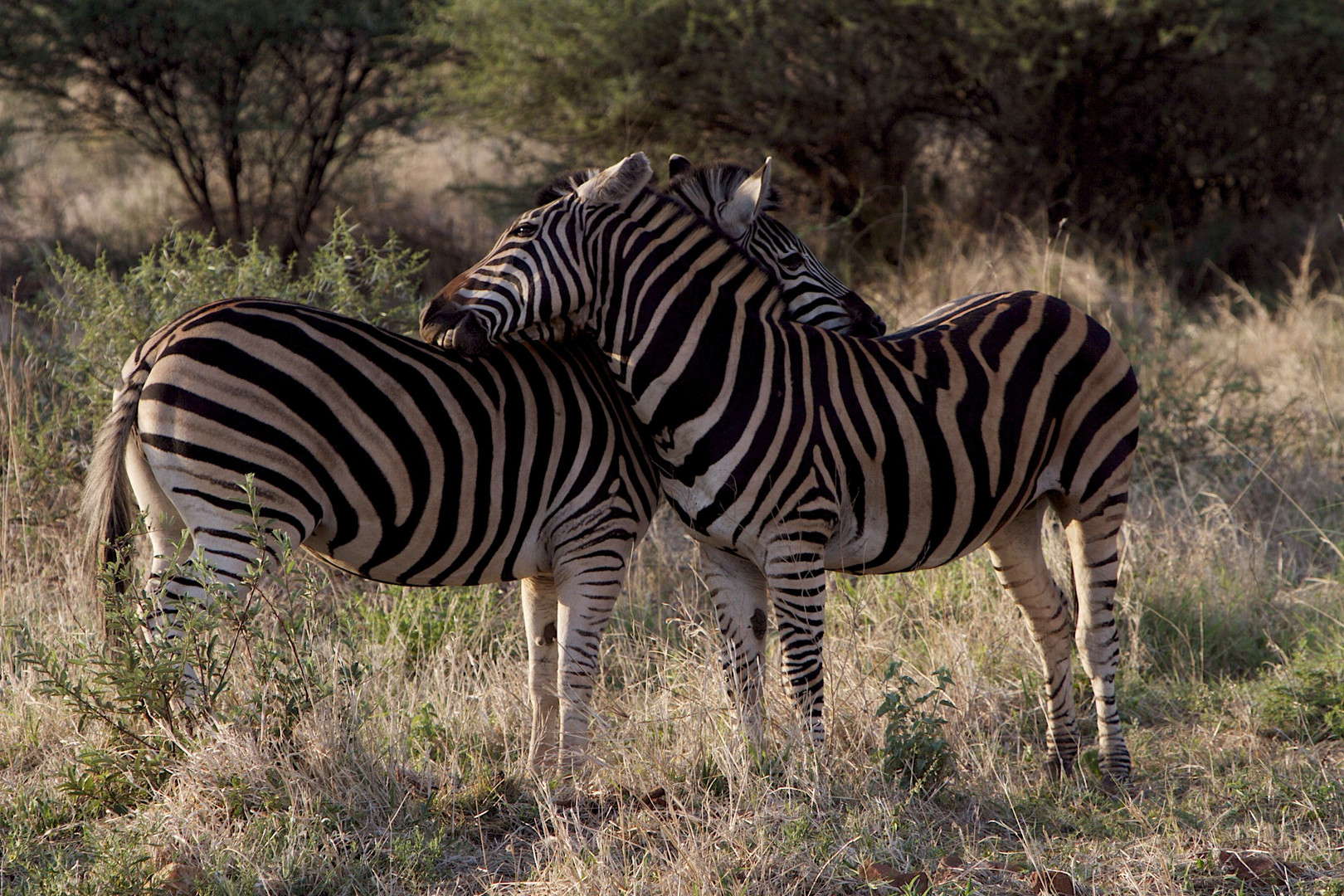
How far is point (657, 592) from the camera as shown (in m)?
5.65

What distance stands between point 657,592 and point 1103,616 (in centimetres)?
219

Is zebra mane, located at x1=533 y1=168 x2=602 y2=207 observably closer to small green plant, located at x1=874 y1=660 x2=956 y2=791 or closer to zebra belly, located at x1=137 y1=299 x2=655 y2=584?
zebra belly, located at x1=137 y1=299 x2=655 y2=584

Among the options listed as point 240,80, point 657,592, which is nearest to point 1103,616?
point 657,592

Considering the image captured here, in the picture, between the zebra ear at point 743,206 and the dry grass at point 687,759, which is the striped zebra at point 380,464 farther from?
the zebra ear at point 743,206

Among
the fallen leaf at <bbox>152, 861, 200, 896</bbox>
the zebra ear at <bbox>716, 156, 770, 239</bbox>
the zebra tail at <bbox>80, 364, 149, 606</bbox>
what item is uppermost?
the zebra ear at <bbox>716, 156, 770, 239</bbox>

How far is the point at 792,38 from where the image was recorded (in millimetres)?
11422

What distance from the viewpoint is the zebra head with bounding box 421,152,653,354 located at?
352 centimetres

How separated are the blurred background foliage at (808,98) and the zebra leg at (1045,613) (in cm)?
693

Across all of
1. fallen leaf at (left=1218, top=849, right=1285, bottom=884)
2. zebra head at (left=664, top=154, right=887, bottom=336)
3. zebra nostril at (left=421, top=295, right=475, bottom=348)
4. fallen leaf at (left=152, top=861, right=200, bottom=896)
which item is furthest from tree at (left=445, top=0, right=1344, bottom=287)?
fallen leaf at (left=152, top=861, right=200, bottom=896)

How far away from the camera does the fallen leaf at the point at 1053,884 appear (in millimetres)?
3111

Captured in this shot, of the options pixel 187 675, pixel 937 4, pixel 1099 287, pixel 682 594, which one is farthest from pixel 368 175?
pixel 187 675

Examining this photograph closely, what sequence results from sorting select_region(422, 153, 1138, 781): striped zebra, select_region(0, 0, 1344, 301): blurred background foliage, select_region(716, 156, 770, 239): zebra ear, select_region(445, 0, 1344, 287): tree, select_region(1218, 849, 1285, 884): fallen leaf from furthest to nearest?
select_region(445, 0, 1344, 287): tree
select_region(0, 0, 1344, 301): blurred background foliage
select_region(716, 156, 770, 239): zebra ear
select_region(422, 153, 1138, 781): striped zebra
select_region(1218, 849, 1285, 884): fallen leaf

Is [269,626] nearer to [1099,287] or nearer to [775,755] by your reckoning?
[775,755]

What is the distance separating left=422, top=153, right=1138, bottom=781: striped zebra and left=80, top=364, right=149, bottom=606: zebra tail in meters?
0.90
